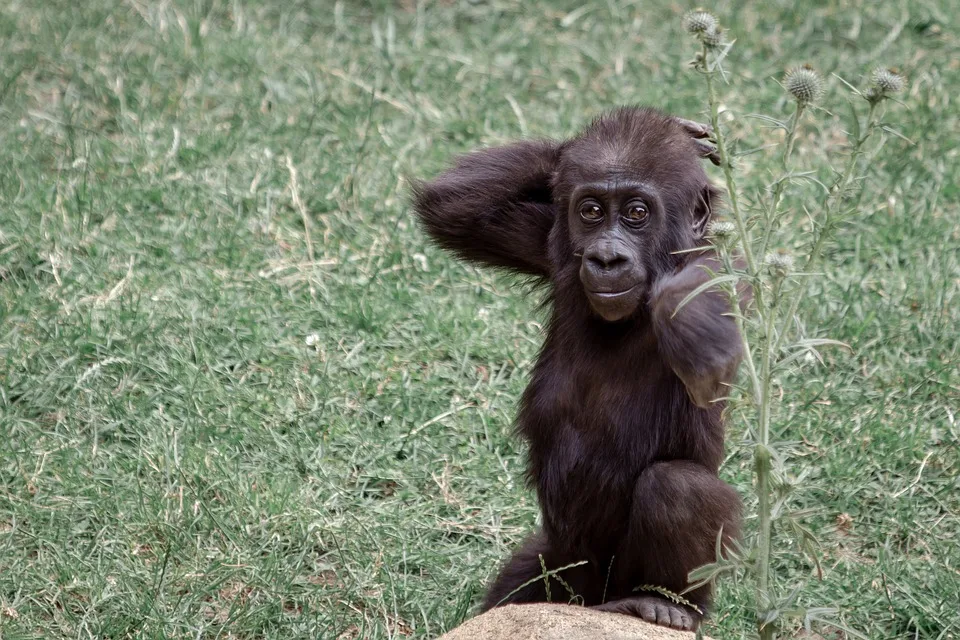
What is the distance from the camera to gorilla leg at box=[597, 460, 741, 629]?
13.4ft

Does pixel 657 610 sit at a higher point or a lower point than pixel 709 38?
lower

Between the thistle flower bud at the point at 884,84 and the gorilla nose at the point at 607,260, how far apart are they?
1239mm

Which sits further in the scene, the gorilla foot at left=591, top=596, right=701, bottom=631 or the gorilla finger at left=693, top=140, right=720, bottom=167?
the gorilla finger at left=693, top=140, right=720, bottom=167

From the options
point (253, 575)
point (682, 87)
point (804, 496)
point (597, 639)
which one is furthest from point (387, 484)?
point (682, 87)

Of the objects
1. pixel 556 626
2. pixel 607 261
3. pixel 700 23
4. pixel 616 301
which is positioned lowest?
pixel 556 626

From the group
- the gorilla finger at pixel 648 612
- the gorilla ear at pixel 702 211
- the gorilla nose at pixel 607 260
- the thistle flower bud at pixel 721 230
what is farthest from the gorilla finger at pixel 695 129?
the gorilla finger at pixel 648 612

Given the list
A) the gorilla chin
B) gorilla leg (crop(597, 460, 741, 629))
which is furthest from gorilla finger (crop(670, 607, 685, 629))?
the gorilla chin

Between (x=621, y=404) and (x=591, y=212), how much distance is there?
68 cm

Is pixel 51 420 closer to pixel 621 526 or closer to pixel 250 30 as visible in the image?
pixel 621 526

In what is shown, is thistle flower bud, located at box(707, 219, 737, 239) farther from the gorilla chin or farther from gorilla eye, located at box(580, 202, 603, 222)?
gorilla eye, located at box(580, 202, 603, 222)

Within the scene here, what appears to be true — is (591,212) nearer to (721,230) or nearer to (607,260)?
(607,260)

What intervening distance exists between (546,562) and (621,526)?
0.39m

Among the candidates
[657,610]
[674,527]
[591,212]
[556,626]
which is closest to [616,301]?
[591,212]

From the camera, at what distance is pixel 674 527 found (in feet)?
13.4
